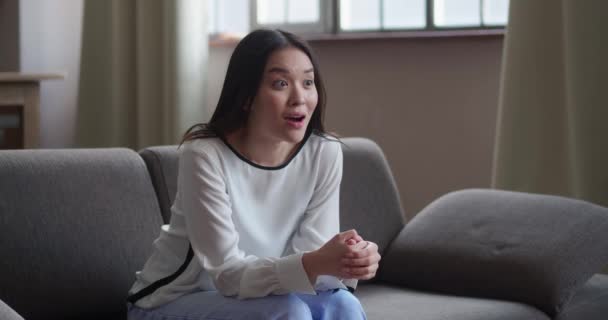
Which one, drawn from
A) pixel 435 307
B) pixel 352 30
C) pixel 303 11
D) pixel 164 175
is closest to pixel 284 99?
pixel 164 175

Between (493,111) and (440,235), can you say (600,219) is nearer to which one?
(440,235)

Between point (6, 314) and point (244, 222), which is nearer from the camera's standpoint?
point (6, 314)

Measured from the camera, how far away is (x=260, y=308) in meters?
1.57

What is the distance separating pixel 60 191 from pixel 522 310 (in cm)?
105

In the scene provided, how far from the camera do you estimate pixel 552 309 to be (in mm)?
2182

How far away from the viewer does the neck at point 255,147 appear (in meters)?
1.82

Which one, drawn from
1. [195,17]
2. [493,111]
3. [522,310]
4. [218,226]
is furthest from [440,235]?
[195,17]

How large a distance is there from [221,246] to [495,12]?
7.38 ft

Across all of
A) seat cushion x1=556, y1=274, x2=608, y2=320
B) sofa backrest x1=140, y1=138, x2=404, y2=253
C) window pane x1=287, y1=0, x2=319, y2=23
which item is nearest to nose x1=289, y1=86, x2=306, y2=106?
sofa backrest x1=140, y1=138, x2=404, y2=253

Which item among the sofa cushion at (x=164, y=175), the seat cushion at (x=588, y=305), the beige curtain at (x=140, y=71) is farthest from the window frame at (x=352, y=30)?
the sofa cushion at (x=164, y=175)

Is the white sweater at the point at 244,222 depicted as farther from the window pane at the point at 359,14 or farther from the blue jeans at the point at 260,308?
the window pane at the point at 359,14

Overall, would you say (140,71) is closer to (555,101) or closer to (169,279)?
(555,101)

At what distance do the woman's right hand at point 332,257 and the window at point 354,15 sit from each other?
2.19m

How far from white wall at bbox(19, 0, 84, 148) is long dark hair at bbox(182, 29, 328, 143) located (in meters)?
2.50
